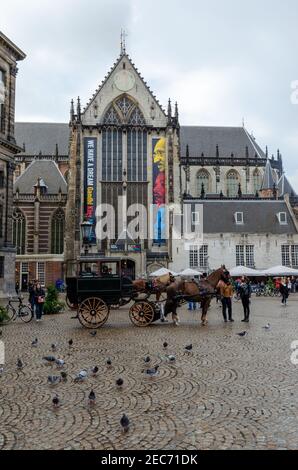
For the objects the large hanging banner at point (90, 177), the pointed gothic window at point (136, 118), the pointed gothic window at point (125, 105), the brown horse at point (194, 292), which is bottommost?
the brown horse at point (194, 292)

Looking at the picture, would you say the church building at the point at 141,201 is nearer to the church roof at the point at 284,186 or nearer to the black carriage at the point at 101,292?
the church roof at the point at 284,186

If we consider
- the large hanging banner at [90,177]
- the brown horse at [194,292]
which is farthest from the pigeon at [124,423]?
the large hanging banner at [90,177]

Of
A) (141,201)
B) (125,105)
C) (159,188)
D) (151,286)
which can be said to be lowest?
(151,286)

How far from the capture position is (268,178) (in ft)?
176

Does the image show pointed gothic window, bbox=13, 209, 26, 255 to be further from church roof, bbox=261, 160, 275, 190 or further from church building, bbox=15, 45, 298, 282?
church roof, bbox=261, 160, 275, 190

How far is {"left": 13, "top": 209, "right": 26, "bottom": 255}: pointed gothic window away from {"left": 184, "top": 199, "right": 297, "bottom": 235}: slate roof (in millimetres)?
18555

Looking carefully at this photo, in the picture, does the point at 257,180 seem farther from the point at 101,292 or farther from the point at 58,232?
the point at 101,292

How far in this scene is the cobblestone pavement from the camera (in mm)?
4402

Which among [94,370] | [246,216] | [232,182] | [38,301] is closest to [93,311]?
[38,301]

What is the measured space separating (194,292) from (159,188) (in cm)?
3034

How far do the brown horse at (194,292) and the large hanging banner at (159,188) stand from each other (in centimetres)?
2844

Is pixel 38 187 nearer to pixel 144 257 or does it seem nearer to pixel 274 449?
pixel 144 257

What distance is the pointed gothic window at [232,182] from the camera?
2202 inches

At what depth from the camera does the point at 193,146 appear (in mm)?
58281
